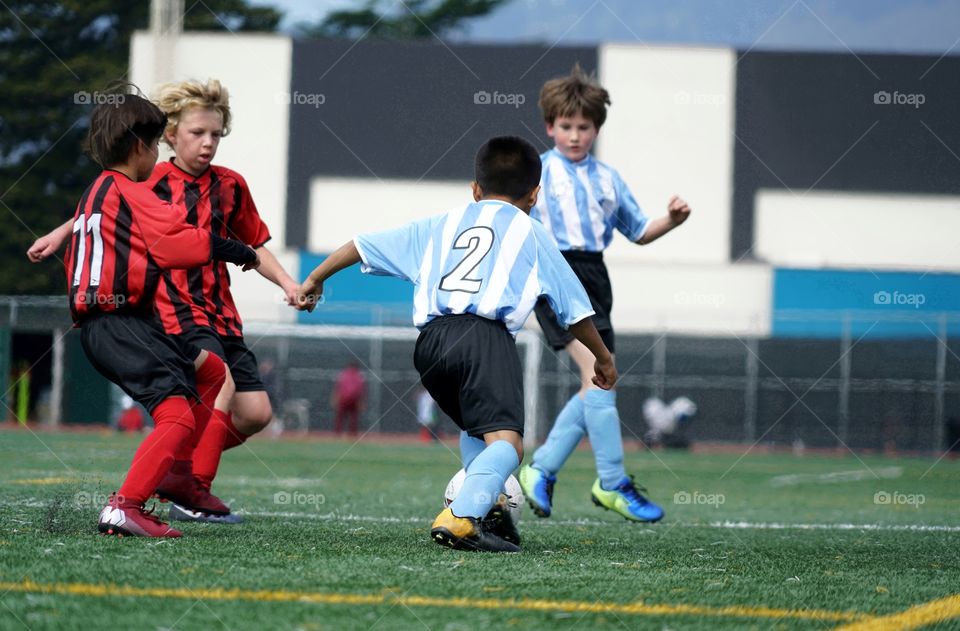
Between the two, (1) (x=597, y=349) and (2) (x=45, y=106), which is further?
(2) (x=45, y=106)

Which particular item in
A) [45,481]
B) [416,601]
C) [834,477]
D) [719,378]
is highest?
[416,601]

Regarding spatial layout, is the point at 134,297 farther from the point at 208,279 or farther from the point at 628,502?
the point at 628,502

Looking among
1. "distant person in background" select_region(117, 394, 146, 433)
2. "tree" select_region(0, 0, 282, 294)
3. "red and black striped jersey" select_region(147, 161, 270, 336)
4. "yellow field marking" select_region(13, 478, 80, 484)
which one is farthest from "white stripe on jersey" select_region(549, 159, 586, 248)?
"tree" select_region(0, 0, 282, 294)

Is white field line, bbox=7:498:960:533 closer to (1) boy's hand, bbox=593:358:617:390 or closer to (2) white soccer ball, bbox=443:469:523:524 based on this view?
(2) white soccer ball, bbox=443:469:523:524

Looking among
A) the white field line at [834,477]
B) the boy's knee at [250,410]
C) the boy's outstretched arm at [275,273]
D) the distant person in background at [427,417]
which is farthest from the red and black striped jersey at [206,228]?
the distant person in background at [427,417]

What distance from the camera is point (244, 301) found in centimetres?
2552

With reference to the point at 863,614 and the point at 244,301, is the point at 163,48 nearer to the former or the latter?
the point at 244,301

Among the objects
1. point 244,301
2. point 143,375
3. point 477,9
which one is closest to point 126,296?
point 143,375

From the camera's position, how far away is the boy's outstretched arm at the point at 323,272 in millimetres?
4586

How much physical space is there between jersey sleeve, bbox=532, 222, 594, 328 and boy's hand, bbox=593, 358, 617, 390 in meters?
0.23

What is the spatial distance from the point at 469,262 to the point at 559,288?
0.33 metres

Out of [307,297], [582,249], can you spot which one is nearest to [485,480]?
[307,297]

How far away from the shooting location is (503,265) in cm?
444

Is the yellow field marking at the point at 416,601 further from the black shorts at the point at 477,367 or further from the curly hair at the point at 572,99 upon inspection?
the curly hair at the point at 572,99
